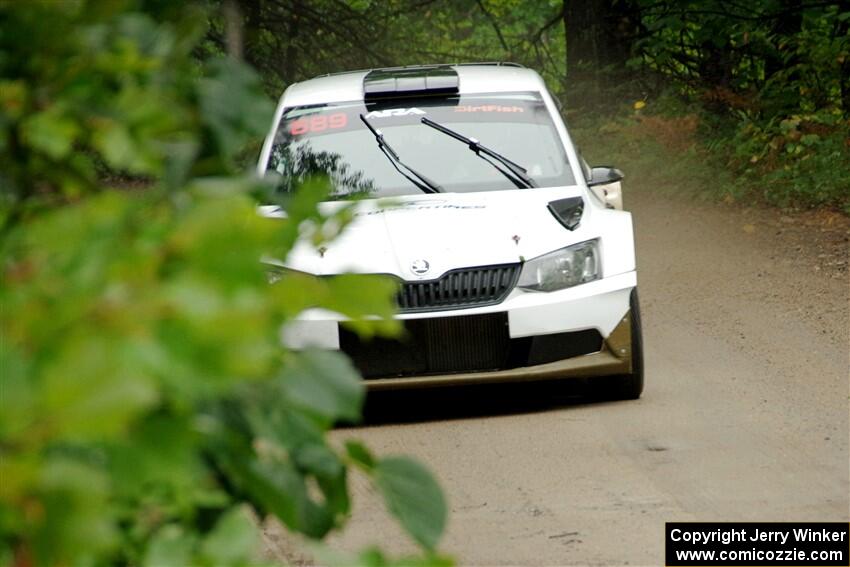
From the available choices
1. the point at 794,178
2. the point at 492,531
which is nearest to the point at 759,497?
the point at 492,531

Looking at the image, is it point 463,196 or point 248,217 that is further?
point 463,196

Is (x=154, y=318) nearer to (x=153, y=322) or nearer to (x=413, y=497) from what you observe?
(x=153, y=322)

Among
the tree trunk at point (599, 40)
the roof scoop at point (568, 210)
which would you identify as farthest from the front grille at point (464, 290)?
the tree trunk at point (599, 40)

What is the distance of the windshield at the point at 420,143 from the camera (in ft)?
24.8

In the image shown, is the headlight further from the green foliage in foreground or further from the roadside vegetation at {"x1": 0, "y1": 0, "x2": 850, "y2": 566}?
the green foliage in foreground

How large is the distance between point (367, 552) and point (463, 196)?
19.1 ft

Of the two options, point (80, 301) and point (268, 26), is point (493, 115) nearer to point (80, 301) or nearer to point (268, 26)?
point (80, 301)

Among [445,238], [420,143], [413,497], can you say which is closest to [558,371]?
[445,238]

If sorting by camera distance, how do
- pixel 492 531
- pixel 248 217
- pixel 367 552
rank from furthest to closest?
pixel 492 531, pixel 367 552, pixel 248 217

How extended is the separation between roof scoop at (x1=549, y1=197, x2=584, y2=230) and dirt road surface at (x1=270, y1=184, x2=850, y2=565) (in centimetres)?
92

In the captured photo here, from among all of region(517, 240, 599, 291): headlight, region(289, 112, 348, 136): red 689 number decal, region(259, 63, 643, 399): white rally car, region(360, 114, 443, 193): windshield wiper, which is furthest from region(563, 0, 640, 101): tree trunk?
region(517, 240, 599, 291): headlight

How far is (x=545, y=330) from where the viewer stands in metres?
6.55

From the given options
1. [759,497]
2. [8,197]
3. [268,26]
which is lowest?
[268,26]

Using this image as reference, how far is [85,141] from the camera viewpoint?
56.9 inches
